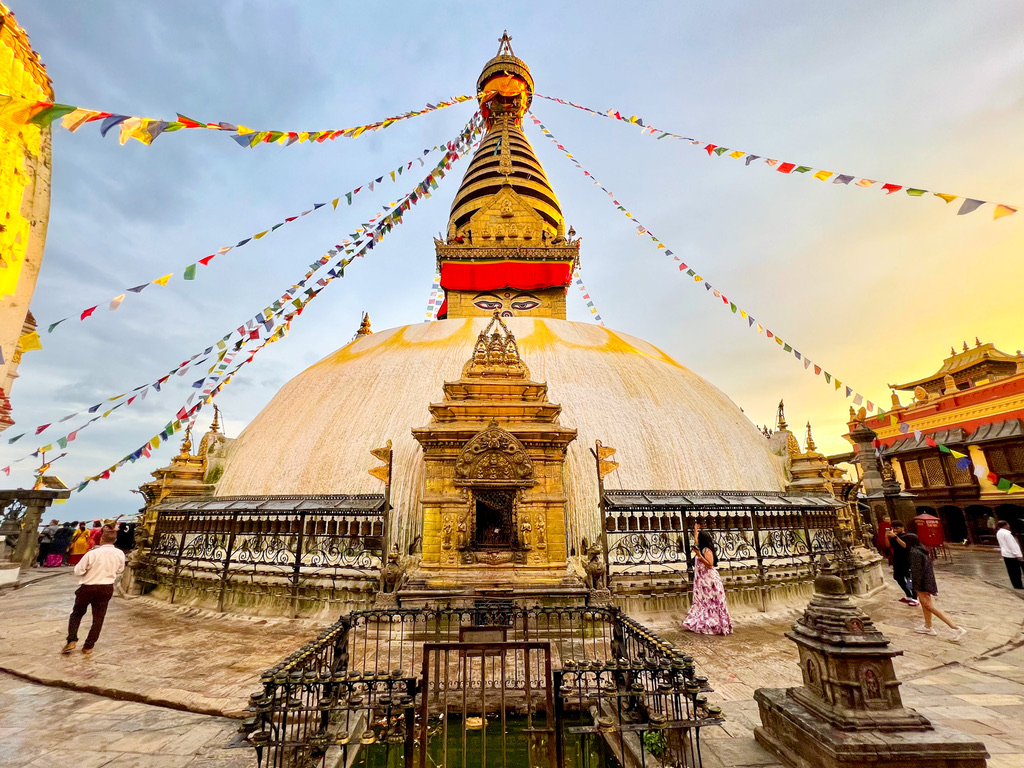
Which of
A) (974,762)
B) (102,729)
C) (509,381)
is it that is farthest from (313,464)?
(974,762)

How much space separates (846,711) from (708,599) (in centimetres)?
409

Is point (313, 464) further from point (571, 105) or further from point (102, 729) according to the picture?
point (571, 105)

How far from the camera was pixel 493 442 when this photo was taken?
25.8 ft

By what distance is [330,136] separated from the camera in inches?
385

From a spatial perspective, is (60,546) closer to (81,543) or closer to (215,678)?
(81,543)

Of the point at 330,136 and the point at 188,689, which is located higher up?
the point at 330,136

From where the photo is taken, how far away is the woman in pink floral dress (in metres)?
6.65

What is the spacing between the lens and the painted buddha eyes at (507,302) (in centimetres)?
2188

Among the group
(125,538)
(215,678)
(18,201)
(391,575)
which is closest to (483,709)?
(215,678)

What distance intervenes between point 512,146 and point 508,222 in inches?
280

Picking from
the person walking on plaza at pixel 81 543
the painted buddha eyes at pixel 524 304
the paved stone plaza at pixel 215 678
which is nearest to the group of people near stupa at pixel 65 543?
the person walking on plaza at pixel 81 543

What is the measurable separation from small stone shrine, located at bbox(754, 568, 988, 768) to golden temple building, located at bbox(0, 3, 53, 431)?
19.0 meters

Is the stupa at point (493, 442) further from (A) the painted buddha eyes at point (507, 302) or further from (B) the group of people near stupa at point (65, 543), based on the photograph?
(B) the group of people near stupa at point (65, 543)

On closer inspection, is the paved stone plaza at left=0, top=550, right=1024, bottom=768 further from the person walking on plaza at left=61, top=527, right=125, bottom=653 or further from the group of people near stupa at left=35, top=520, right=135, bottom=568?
the group of people near stupa at left=35, top=520, right=135, bottom=568
